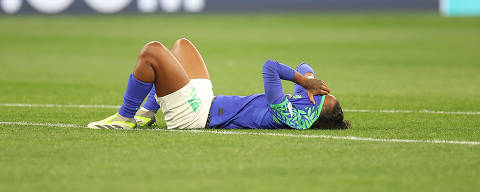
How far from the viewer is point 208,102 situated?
25.0 ft

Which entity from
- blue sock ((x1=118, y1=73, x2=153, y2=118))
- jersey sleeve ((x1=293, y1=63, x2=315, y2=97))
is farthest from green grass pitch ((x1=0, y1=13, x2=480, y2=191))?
jersey sleeve ((x1=293, y1=63, x2=315, y2=97))

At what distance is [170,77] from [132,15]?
24.9 m

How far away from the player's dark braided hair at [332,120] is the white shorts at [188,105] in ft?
3.30

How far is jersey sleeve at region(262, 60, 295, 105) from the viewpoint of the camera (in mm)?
7273

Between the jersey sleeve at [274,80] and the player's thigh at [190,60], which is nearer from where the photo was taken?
the jersey sleeve at [274,80]

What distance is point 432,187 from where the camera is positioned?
5.41m

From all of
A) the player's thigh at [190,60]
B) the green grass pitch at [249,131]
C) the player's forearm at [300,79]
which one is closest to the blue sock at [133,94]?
the green grass pitch at [249,131]

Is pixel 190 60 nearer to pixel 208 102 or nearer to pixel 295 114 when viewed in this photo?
pixel 208 102

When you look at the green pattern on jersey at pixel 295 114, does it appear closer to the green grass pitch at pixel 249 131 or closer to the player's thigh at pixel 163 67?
the green grass pitch at pixel 249 131

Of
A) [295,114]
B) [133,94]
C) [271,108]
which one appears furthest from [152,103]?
[295,114]

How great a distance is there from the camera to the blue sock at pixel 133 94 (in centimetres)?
731

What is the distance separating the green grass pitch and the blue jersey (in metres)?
0.15

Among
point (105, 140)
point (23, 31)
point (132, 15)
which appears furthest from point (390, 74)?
point (132, 15)

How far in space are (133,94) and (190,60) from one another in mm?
794
